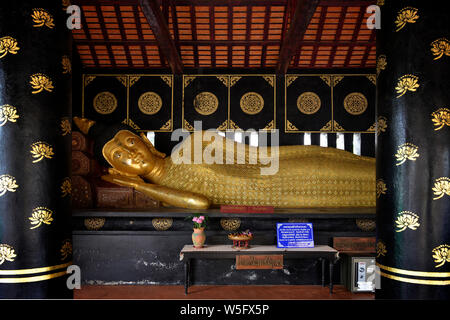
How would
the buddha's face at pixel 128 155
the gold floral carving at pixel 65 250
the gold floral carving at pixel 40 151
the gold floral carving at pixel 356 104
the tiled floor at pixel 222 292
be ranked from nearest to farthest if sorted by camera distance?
the gold floral carving at pixel 40 151 → the gold floral carving at pixel 65 250 → the tiled floor at pixel 222 292 → the buddha's face at pixel 128 155 → the gold floral carving at pixel 356 104

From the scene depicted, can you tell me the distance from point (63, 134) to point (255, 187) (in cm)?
292

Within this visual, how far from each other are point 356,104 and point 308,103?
35.4 inches

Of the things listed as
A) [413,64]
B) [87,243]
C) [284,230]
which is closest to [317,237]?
[284,230]

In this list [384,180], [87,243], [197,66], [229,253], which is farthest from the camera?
[197,66]

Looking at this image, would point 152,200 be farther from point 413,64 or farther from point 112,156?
point 413,64

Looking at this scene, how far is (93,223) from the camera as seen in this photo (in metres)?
3.96

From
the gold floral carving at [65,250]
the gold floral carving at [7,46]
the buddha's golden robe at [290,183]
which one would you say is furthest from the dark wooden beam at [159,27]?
the gold floral carving at [65,250]

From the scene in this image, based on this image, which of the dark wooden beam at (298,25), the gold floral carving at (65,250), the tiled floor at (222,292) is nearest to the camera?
the gold floral carving at (65,250)

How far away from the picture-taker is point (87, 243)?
3.90 metres

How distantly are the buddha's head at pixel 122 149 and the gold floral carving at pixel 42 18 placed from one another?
2.90 meters

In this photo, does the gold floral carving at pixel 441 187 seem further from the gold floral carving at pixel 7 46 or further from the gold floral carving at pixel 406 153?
the gold floral carving at pixel 7 46

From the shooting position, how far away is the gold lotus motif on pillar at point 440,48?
2.03m

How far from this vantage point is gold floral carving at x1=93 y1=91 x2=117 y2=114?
20.9 ft

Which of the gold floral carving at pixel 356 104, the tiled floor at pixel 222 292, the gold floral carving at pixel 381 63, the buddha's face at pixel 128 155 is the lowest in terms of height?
the tiled floor at pixel 222 292
